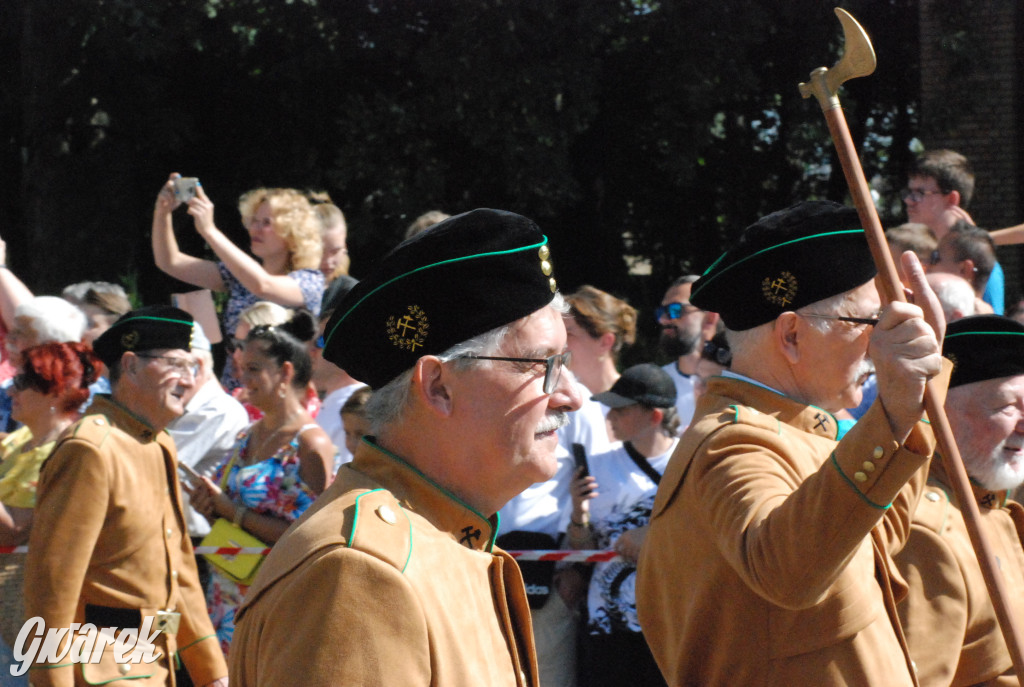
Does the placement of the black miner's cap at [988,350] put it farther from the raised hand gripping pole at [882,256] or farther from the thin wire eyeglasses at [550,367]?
the thin wire eyeglasses at [550,367]

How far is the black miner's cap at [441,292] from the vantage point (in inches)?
82.0

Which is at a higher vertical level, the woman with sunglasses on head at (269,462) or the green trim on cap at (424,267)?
the green trim on cap at (424,267)

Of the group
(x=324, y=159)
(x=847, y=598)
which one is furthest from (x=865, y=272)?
(x=324, y=159)

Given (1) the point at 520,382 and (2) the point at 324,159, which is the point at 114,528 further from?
(2) the point at 324,159

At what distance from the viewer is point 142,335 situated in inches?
199

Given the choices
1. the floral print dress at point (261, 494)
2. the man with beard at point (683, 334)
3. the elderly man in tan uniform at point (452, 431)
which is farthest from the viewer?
the man with beard at point (683, 334)

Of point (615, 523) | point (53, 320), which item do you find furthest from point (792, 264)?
point (53, 320)

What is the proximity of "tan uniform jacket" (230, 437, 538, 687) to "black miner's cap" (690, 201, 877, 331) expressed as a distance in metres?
1.15

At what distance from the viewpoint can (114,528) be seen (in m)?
4.56

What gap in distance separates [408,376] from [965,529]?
1.96 meters

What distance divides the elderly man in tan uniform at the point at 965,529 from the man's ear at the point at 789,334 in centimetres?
Answer: 75

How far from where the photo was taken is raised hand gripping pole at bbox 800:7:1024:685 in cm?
237

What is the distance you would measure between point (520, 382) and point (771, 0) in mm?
11130

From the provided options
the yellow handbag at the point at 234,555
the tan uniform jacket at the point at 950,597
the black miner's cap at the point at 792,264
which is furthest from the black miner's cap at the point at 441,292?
the yellow handbag at the point at 234,555
